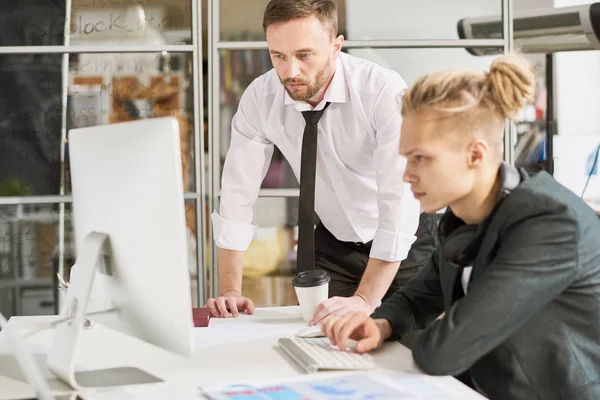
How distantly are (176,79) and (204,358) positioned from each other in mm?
2067

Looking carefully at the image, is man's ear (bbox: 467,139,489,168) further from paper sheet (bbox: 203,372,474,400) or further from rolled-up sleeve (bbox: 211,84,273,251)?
rolled-up sleeve (bbox: 211,84,273,251)

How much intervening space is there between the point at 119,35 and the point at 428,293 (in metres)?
2.19

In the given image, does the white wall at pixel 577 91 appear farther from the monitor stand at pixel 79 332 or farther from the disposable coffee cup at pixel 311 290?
the monitor stand at pixel 79 332

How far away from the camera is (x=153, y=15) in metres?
3.37

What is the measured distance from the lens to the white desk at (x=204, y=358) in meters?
1.33

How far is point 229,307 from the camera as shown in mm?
Answer: 1933

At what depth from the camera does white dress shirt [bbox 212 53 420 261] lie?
2.26m

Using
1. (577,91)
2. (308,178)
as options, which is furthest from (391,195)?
(577,91)

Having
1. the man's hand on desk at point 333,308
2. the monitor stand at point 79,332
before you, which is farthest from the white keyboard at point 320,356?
the monitor stand at point 79,332

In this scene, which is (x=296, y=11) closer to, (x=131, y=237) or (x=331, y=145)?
(x=331, y=145)

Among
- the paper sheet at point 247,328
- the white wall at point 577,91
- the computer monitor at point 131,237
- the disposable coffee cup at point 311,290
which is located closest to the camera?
the computer monitor at point 131,237

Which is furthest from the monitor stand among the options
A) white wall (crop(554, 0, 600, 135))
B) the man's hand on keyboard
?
white wall (crop(554, 0, 600, 135))

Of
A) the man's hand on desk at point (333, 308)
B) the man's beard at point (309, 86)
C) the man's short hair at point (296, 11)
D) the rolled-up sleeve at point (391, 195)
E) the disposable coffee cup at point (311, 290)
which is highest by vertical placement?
the man's short hair at point (296, 11)

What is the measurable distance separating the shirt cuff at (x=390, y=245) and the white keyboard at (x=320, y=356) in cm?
52
